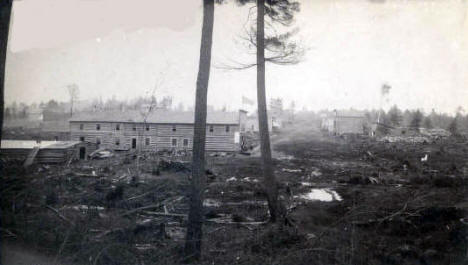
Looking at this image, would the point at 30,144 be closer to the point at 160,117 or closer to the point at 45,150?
the point at 45,150

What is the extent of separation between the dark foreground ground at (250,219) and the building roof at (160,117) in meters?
17.0

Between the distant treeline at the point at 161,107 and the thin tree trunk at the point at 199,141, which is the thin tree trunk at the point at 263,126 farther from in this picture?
the distant treeline at the point at 161,107

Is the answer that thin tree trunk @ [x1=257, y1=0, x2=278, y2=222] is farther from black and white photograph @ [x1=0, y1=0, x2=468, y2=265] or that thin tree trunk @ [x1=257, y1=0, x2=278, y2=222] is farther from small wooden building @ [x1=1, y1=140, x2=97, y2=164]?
small wooden building @ [x1=1, y1=140, x2=97, y2=164]

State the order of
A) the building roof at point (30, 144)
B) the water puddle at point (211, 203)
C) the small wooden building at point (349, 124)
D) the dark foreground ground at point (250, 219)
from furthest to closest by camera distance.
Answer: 1. the small wooden building at point (349, 124)
2. the building roof at point (30, 144)
3. the water puddle at point (211, 203)
4. the dark foreground ground at point (250, 219)

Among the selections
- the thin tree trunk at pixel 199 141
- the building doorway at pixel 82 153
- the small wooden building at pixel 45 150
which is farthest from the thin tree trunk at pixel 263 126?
the building doorway at pixel 82 153

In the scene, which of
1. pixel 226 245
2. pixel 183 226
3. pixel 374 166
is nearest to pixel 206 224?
pixel 183 226

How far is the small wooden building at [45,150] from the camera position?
1767 cm

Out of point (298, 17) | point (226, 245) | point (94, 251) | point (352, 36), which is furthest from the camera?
point (352, 36)

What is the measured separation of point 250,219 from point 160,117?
28.9m

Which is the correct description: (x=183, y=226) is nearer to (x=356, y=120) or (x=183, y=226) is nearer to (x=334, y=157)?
(x=334, y=157)

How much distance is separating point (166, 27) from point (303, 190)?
11.2m

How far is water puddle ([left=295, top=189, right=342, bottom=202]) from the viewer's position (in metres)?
13.8

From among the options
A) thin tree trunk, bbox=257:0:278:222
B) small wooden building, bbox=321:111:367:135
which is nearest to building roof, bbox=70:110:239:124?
thin tree trunk, bbox=257:0:278:222

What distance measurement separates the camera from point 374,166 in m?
22.6
